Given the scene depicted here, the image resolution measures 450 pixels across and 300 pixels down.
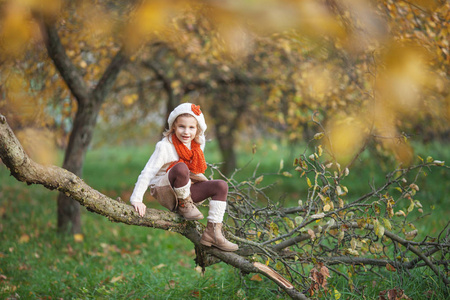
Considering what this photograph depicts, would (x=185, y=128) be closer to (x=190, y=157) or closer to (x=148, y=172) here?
(x=190, y=157)

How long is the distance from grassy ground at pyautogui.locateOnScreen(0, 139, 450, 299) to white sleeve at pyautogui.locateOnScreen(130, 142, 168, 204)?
1177mm

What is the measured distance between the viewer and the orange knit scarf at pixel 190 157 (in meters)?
2.86

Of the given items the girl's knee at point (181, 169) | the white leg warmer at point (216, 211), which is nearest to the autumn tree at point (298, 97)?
the white leg warmer at point (216, 211)

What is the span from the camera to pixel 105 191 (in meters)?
9.21

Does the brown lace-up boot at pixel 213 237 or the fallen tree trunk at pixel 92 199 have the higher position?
the fallen tree trunk at pixel 92 199

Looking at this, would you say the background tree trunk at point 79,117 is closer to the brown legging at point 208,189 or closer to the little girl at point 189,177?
the little girl at point 189,177

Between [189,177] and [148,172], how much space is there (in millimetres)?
274

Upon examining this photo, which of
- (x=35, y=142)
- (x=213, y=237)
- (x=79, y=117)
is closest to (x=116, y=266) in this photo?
(x=35, y=142)

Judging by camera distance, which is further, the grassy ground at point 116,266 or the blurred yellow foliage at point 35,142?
the blurred yellow foliage at point 35,142

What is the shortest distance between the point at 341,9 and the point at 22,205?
6.15 m

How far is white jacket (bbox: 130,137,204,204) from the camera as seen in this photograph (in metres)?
2.73

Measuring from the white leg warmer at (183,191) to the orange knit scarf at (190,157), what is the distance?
151 millimetres

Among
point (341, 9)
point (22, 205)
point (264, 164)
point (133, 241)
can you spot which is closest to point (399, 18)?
point (341, 9)

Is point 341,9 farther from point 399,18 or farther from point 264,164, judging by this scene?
point 264,164
